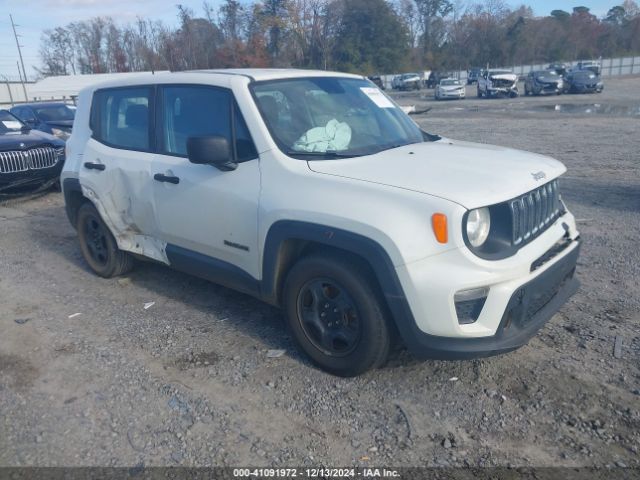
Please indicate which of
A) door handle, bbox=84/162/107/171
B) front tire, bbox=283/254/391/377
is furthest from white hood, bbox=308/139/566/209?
door handle, bbox=84/162/107/171

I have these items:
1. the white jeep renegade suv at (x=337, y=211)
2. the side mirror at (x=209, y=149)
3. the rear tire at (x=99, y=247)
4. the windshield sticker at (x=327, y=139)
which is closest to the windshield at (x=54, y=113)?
the rear tire at (x=99, y=247)

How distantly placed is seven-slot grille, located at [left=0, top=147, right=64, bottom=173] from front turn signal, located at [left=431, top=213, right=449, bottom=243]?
27.7 ft

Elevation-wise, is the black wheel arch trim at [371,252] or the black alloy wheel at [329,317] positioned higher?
the black wheel arch trim at [371,252]

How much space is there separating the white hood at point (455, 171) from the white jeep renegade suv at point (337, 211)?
0.5 inches

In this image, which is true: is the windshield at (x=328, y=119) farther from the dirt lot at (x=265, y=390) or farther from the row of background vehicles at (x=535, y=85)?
the row of background vehicles at (x=535, y=85)

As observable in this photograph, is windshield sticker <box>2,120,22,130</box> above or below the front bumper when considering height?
above

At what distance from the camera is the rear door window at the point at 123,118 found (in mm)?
4785

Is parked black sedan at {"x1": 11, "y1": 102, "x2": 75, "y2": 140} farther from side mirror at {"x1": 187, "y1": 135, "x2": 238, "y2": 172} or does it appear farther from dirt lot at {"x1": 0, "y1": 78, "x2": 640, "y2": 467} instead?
side mirror at {"x1": 187, "y1": 135, "x2": 238, "y2": 172}

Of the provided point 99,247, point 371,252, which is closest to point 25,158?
point 99,247

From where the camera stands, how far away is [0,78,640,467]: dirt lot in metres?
3.01

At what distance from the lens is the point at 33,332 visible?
4.61m

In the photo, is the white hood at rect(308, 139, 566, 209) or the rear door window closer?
the white hood at rect(308, 139, 566, 209)

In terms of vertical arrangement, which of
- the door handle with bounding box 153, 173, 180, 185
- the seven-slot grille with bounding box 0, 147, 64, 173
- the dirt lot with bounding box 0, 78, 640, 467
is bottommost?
the dirt lot with bounding box 0, 78, 640, 467

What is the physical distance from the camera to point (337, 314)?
11.7 ft
